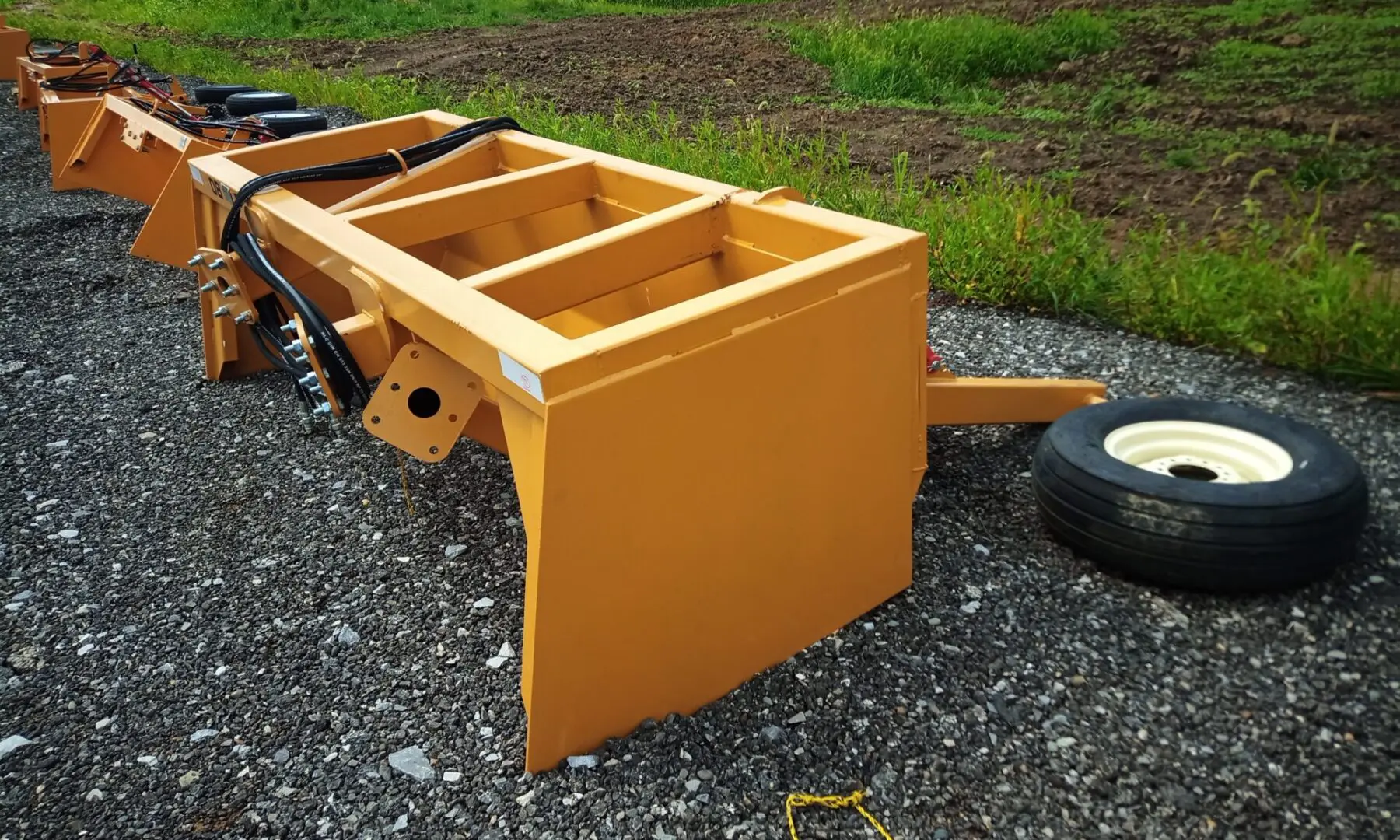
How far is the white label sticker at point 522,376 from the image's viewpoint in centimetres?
177

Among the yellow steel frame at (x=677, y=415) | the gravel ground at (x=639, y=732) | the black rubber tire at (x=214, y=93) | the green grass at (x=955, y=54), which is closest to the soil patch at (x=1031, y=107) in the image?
the green grass at (x=955, y=54)

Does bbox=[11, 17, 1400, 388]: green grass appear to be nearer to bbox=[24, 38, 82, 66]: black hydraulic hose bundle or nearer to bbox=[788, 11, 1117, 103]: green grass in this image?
bbox=[788, 11, 1117, 103]: green grass

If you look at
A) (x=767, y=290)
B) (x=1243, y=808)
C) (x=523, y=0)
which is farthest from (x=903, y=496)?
(x=523, y=0)

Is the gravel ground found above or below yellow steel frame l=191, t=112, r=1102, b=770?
below

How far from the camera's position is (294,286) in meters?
2.88

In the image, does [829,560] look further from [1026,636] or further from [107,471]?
[107,471]

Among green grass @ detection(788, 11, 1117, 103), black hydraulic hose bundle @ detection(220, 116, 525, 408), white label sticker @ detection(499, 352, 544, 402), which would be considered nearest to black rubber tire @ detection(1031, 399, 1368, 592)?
white label sticker @ detection(499, 352, 544, 402)

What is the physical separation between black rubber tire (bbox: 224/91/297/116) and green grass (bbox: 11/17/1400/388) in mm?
1815

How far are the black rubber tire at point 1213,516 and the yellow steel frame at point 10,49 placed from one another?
12.5 meters

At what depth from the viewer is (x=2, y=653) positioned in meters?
2.57

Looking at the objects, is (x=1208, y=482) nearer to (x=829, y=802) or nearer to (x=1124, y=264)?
(x=829, y=802)

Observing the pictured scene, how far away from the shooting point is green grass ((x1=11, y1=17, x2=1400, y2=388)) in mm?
3471

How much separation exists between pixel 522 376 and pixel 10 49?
1260 centimetres

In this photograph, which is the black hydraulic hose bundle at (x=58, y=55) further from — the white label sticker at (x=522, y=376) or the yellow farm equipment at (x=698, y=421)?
the white label sticker at (x=522, y=376)
